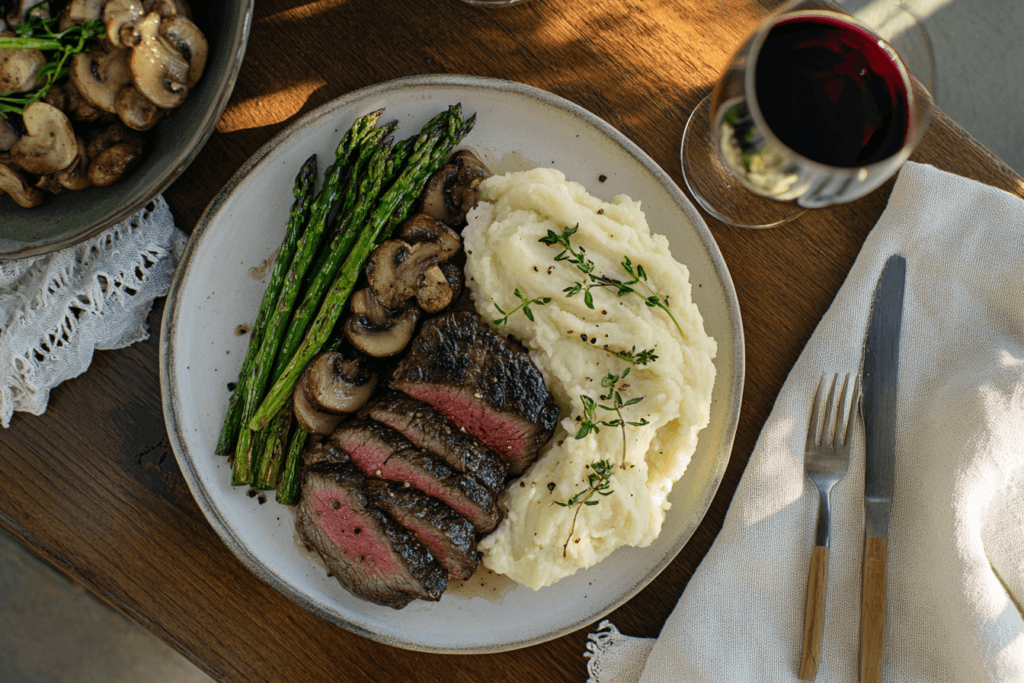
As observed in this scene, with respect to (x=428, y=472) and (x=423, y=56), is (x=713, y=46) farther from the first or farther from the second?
(x=428, y=472)

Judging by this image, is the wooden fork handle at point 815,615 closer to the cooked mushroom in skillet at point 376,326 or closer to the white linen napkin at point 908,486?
the white linen napkin at point 908,486

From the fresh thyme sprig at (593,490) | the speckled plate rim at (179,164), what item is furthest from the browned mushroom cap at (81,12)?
the fresh thyme sprig at (593,490)

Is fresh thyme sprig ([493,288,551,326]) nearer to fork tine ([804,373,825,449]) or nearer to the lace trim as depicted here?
fork tine ([804,373,825,449])

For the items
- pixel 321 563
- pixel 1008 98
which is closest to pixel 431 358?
pixel 321 563

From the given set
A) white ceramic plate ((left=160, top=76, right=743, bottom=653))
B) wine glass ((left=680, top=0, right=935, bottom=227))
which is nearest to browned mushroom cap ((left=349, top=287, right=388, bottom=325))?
white ceramic plate ((left=160, top=76, right=743, bottom=653))

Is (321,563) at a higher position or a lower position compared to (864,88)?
lower

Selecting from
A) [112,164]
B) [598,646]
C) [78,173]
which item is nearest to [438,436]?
[598,646]
